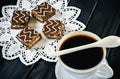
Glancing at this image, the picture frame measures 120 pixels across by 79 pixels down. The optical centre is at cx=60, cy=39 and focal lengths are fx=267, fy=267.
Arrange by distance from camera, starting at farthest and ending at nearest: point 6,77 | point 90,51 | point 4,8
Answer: point 4,8 < point 6,77 < point 90,51

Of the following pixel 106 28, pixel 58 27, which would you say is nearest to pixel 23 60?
pixel 58 27

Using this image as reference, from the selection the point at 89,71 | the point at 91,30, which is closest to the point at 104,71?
the point at 89,71

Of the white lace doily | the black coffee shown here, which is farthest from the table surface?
the black coffee

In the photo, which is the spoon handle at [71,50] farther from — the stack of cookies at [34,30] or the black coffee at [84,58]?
the stack of cookies at [34,30]

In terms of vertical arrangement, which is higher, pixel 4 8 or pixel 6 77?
pixel 4 8

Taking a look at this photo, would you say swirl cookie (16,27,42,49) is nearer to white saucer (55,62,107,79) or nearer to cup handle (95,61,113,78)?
white saucer (55,62,107,79)

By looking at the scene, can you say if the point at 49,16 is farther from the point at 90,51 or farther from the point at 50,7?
the point at 90,51

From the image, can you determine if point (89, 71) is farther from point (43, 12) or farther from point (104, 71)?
point (43, 12)
